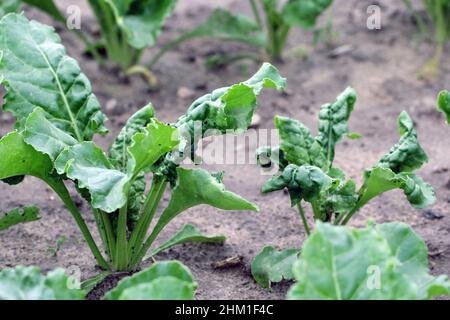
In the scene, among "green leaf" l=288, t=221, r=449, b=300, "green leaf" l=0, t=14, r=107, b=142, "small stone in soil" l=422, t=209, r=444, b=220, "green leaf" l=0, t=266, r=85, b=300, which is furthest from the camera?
"small stone in soil" l=422, t=209, r=444, b=220

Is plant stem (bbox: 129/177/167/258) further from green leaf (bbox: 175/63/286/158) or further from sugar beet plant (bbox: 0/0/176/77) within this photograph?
sugar beet plant (bbox: 0/0/176/77)

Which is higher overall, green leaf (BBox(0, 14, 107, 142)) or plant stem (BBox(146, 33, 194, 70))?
plant stem (BBox(146, 33, 194, 70))

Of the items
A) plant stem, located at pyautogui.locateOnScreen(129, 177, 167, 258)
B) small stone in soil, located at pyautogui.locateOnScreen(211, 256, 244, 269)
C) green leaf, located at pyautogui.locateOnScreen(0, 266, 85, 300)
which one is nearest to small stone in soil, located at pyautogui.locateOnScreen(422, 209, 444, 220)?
small stone in soil, located at pyautogui.locateOnScreen(211, 256, 244, 269)

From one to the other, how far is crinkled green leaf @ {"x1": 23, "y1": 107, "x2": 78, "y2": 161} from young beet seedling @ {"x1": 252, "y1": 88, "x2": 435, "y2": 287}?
0.70 meters

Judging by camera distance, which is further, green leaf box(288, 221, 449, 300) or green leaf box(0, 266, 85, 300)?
green leaf box(0, 266, 85, 300)

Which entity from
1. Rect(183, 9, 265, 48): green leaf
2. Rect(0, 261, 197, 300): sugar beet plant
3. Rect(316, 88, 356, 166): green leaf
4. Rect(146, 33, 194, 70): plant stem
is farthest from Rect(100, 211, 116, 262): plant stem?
Rect(183, 9, 265, 48): green leaf

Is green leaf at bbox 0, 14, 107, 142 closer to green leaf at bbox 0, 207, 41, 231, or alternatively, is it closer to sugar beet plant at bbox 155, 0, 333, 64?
green leaf at bbox 0, 207, 41, 231

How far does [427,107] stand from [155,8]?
4.91 feet

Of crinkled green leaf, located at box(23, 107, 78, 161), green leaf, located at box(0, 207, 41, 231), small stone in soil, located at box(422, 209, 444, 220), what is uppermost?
crinkled green leaf, located at box(23, 107, 78, 161)

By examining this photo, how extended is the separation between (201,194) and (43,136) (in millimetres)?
547

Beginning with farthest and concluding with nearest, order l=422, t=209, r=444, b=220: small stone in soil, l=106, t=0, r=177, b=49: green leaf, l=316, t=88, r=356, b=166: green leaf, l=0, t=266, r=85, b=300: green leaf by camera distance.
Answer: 1. l=106, t=0, r=177, b=49: green leaf
2. l=422, t=209, r=444, b=220: small stone in soil
3. l=316, t=88, r=356, b=166: green leaf
4. l=0, t=266, r=85, b=300: green leaf

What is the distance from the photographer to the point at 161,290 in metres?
2.07

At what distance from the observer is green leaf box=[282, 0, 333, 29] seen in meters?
4.23

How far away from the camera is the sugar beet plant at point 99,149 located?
245cm
